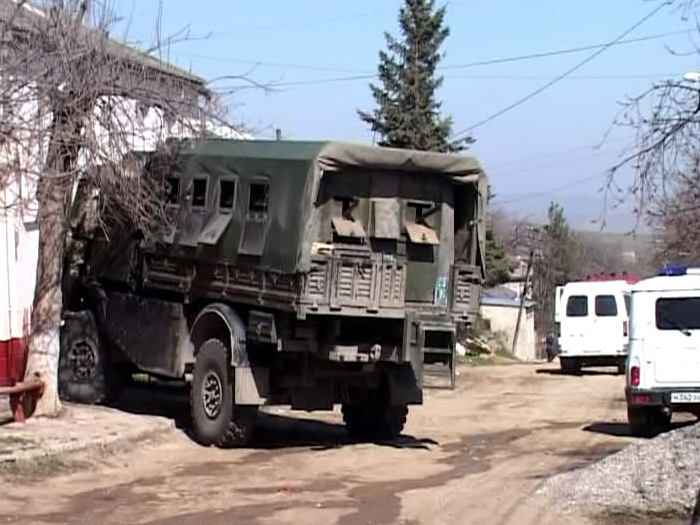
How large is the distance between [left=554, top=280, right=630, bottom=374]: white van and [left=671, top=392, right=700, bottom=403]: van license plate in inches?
580

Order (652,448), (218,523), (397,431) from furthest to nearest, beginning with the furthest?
(397,431) → (652,448) → (218,523)

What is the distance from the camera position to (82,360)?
59.6 feet

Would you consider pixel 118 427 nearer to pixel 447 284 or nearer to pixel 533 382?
pixel 447 284

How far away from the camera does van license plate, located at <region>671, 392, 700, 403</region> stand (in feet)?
56.1

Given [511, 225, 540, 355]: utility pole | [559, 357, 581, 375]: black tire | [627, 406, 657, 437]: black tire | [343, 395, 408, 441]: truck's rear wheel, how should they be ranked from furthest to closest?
[511, 225, 540, 355]: utility pole < [559, 357, 581, 375]: black tire < [627, 406, 657, 437]: black tire < [343, 395, 408, 441]: truck's rear wheel

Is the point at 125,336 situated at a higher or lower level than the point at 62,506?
higher

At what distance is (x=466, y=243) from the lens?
16.0 m

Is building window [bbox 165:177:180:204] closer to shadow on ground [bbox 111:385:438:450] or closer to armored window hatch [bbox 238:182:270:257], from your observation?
armored window hatch [bbox 238:182:270:257]

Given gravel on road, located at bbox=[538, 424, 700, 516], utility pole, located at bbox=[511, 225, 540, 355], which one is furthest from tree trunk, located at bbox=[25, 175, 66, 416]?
utility pole, located at bbox=[511, 225, 540, 355]

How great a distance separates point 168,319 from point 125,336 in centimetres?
111

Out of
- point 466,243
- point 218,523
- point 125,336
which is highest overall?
point 466,243

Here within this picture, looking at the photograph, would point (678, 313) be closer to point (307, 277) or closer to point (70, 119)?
point (307, 277)

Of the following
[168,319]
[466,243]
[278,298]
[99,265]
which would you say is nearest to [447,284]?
[466,243]

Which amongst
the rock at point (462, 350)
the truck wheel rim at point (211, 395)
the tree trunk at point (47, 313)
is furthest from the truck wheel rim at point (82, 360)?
the rock at point (462, 350)
